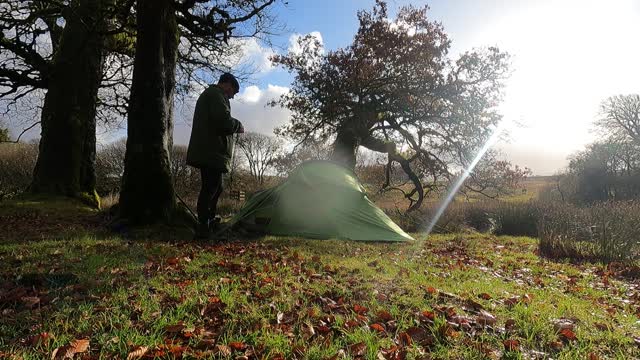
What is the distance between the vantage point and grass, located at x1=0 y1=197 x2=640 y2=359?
2289 mm

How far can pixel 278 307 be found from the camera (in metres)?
2.97

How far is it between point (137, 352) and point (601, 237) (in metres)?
8.90

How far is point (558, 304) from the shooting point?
368 cm

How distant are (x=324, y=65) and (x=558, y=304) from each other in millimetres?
11007

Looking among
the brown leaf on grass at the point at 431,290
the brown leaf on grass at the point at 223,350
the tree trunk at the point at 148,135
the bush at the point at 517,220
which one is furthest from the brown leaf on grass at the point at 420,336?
the bush at the point at 517,220

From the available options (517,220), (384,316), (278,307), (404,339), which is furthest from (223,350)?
(517,220)

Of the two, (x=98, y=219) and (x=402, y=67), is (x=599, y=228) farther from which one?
(x=98, y=219)

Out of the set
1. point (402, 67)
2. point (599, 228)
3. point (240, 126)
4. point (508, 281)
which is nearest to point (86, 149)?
point (240, 126)

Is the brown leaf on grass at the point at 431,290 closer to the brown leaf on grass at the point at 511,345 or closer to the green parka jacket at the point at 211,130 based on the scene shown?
the brown leaf on grass at the point at 511,345

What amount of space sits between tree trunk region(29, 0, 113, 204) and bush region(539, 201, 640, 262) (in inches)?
441

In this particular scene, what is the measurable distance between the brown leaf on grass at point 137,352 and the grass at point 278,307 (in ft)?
0.04

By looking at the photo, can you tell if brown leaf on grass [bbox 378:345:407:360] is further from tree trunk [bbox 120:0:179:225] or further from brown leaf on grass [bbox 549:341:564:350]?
tree trunk [bbox 120:0:179:225]

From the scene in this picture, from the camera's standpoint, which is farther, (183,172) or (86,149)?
(183,172)

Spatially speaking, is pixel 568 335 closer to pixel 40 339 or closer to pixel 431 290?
pixel 431 290
